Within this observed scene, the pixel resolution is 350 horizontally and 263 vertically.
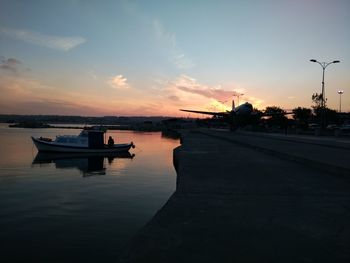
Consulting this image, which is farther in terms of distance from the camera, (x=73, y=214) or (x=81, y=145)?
(x=81, y=145)

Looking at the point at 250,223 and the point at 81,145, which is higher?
the point at 250,223

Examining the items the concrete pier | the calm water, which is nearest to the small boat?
the calm water

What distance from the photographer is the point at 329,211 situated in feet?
30.9

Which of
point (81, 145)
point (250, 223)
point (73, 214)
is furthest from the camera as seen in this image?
point (81, 145)

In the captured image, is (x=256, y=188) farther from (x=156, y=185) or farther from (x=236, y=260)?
(x=156, y=185)

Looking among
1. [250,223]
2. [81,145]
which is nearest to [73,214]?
[250,223]

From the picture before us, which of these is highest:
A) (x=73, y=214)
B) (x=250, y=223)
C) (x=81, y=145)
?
(x=250, y=223)

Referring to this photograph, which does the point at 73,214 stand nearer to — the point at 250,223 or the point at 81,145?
the point at 250,223

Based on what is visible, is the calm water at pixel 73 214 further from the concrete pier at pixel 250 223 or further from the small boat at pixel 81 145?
the small boat at pixel 81 145

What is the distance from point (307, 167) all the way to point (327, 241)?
13049mm

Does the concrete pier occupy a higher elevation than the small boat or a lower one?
higher

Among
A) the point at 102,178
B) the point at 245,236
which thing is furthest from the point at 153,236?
the point at 102,178

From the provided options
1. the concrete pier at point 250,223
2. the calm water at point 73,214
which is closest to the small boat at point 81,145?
the calm water at point 73,214

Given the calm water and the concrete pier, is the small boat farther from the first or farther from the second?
the concrete pier
